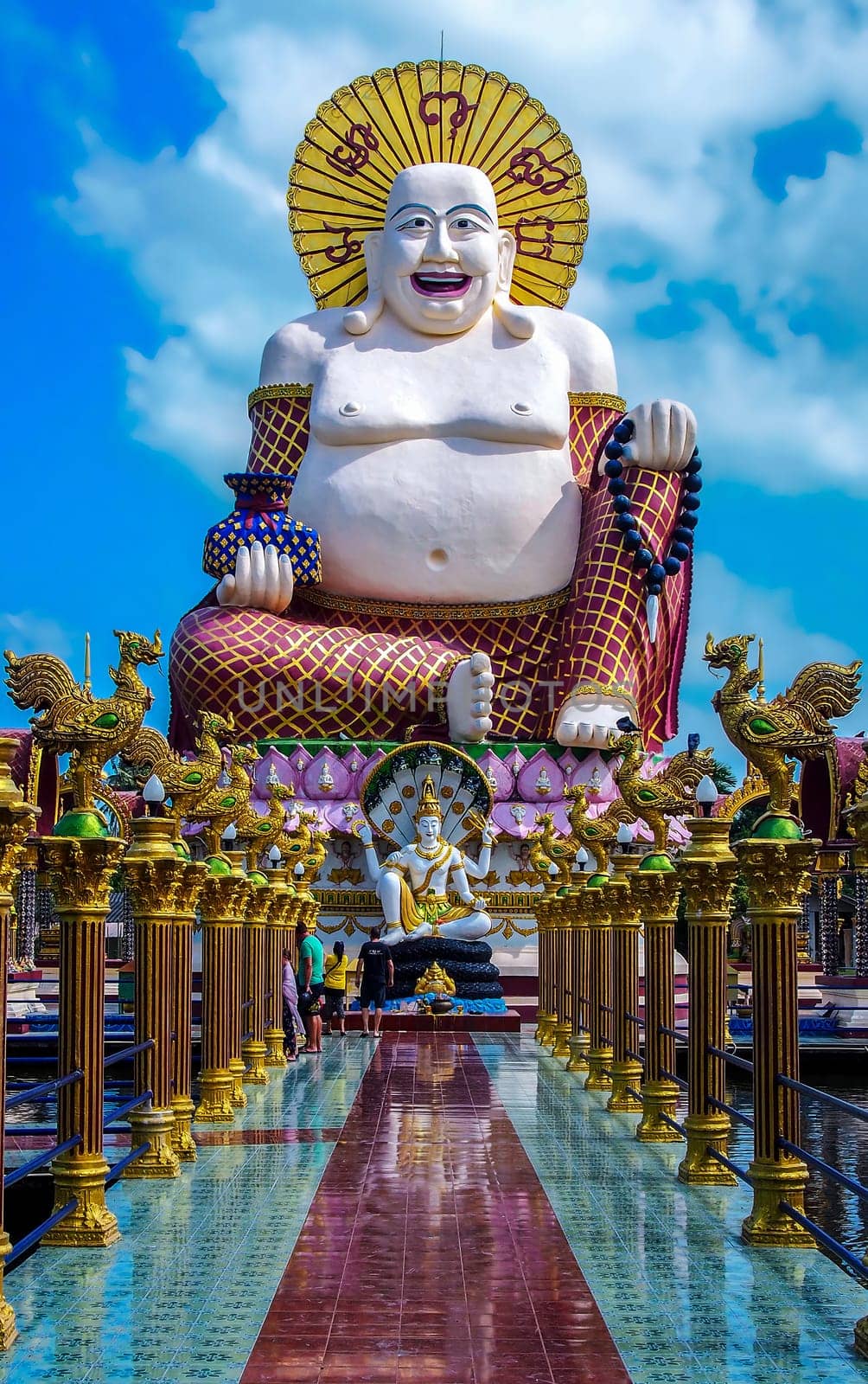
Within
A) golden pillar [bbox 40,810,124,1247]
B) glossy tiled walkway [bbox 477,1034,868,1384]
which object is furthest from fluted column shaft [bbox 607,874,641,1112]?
golden pillar [bbox 40,810,124,1247]

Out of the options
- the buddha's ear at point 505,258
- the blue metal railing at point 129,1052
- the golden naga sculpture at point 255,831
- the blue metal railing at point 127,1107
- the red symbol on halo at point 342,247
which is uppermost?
the red symbol on halo at point 342,247

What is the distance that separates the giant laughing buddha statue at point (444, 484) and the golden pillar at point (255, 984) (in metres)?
10.5

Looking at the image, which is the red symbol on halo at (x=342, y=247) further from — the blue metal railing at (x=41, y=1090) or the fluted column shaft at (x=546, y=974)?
the blue metal railing at (x=41, y=1090)

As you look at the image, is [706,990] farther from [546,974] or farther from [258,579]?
[258,579]

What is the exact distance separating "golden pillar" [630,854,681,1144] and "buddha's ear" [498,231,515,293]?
19.3 meters

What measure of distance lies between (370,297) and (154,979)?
2078 centimetres

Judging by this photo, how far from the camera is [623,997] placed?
40.9 feet

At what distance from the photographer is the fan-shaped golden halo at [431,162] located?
96.9 feet

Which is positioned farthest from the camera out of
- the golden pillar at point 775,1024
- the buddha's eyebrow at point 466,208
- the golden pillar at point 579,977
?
the buddha's eyebrow at point 466,208

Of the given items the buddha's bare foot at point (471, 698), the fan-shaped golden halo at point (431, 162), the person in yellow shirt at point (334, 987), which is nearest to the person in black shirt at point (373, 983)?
the person in yellow shirt at point (334, 987)

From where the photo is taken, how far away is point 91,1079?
25.5ft

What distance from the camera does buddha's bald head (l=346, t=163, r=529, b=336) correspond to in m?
27.6

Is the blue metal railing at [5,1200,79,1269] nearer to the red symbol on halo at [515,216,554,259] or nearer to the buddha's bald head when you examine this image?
the buddha's bald head

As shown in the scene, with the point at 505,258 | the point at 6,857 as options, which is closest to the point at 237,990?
the point at 6,857
